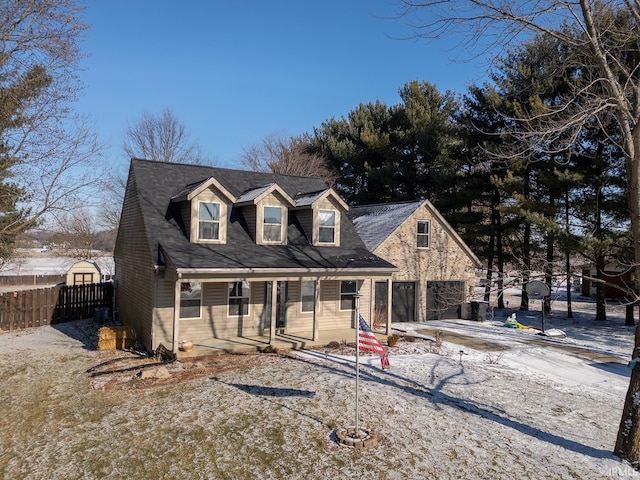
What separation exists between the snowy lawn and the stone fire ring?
138 millimetres

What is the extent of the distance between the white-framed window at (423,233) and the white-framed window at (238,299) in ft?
32.6

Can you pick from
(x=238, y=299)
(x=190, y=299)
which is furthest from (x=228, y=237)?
(x=190, y=299)

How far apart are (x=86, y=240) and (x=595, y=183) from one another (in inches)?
1817

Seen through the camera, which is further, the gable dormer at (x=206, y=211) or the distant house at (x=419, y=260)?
the distant house at (x=419, y=260)

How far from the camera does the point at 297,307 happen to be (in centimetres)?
1719

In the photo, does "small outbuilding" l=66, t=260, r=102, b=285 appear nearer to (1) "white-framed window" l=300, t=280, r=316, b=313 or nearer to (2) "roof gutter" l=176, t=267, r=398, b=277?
(1) "white-framed window" l=300, t=280, r=316, b=313

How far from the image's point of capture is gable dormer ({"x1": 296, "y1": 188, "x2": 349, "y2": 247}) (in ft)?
57.0

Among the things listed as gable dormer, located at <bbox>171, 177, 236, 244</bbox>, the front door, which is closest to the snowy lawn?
the front door

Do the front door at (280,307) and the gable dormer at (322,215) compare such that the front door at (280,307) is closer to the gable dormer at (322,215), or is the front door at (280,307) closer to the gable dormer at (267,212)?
the gable dormer at (267,212)

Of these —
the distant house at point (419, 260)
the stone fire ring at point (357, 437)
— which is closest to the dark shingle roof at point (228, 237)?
the distant house at point (419, 260)

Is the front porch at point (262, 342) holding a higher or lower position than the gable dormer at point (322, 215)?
lower

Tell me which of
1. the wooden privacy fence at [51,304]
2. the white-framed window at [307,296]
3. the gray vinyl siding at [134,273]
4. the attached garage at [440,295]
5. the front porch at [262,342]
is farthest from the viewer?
the attached garage at [440,295]

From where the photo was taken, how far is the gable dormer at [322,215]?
57.0ft

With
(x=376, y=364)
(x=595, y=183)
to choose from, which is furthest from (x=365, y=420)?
(x=595, y=183)
